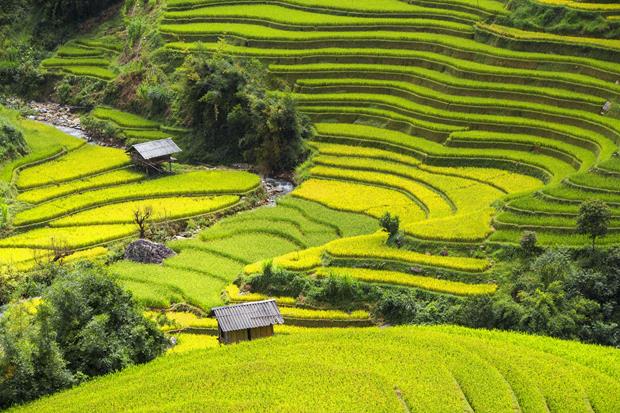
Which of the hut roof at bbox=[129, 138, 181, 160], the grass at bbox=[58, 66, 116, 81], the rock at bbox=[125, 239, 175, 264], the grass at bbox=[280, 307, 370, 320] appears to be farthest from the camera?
the grass at bbox=[58, 66, 116, 81]

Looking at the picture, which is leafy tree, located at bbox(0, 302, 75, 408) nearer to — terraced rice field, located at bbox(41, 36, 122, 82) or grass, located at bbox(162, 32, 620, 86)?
grass, located at bbox(162, 32, 620, 86)

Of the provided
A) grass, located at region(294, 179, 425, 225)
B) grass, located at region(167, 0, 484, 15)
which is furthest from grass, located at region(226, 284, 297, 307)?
grass, located at region(167, 0, 484, 15)

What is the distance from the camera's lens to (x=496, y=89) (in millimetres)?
36031

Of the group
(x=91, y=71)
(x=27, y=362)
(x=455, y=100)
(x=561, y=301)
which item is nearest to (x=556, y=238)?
(x=561, y=301)

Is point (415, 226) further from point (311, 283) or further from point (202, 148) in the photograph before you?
point (202, 148)

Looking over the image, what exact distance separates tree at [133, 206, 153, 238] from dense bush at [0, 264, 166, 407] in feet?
26.7

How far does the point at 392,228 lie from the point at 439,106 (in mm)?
11447

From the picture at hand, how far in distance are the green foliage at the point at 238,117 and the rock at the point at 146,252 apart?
29.1ft

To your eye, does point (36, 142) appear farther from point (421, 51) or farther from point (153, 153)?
point (421, 51)

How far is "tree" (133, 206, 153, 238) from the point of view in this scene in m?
29.0

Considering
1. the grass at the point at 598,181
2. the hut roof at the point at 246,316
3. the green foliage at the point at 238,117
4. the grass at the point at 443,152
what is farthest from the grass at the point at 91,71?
the hut roof at the point at 246,316

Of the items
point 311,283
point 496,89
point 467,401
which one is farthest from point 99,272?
point 496,89

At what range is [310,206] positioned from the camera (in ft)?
105

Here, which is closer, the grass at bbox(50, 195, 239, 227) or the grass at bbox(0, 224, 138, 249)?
the grass at bbox(0, 224, 138, 249)
